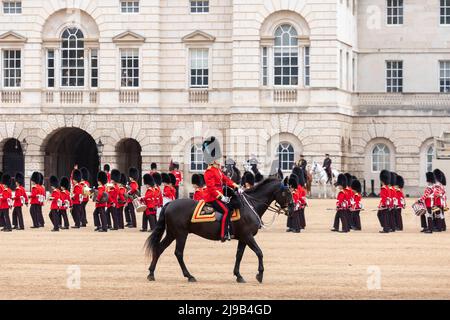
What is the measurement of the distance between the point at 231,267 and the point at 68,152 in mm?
39456

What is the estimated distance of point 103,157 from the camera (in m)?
65.3

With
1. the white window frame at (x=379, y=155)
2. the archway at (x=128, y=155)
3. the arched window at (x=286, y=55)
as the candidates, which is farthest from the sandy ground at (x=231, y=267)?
the white window frame at (x=379, y=155)

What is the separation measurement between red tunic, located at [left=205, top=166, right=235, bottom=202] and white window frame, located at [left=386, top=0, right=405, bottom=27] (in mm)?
42193

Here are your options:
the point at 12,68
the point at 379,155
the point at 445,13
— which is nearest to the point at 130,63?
the point at 12,68

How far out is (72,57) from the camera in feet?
217

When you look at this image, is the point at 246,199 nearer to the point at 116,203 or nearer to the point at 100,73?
the point at 116,203

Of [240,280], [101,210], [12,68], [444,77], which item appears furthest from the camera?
[444,77]

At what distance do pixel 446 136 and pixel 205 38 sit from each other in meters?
10.6

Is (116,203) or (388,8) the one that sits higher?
(388,8)

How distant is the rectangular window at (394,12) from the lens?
69000mm

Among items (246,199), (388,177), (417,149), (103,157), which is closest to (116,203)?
(388,177)

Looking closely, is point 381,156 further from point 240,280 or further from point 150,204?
point 240,280

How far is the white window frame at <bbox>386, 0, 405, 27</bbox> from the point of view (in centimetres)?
6900

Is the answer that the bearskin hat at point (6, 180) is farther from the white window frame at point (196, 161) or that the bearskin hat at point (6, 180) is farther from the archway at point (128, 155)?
the white window frame at point (196, 161)
